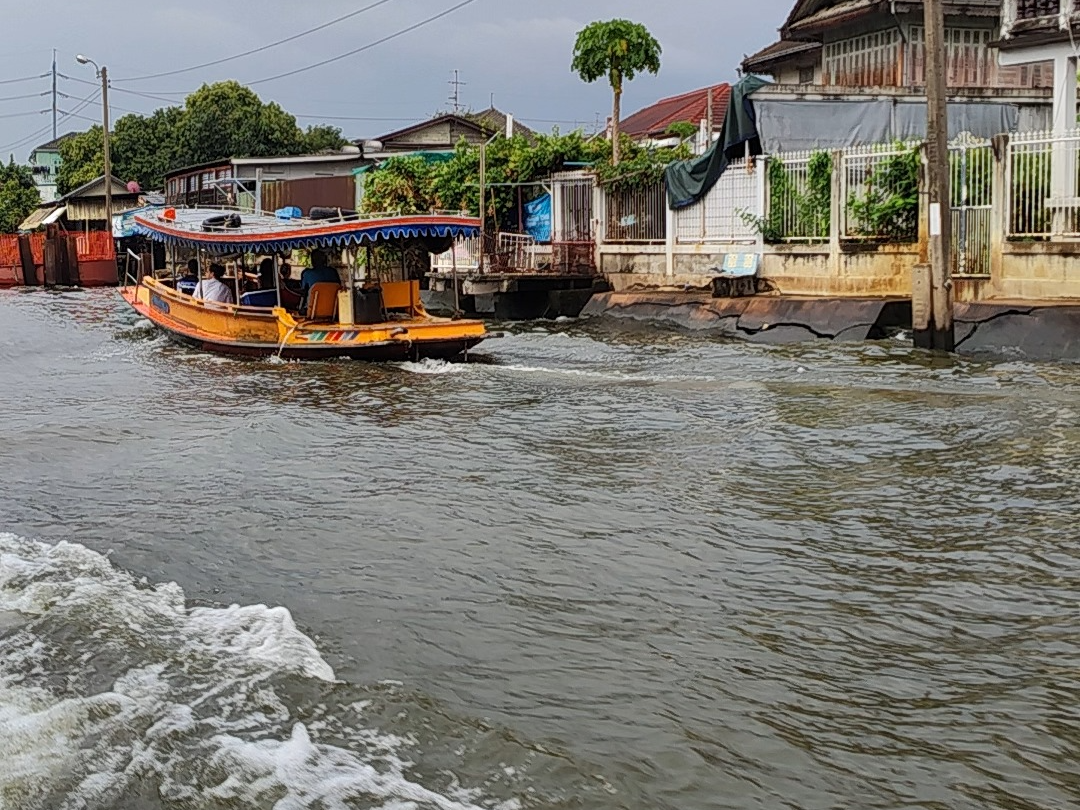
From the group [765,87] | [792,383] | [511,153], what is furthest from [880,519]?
[511,153]

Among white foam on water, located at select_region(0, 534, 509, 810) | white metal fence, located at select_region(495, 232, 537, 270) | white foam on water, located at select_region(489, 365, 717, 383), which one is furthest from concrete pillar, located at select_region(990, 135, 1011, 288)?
white foam on water, located at select_region(0, 534, 509, 810)

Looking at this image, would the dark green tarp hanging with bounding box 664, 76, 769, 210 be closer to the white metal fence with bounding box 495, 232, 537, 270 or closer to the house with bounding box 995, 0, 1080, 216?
the white metal fence with bounding box 495, 232, 537, 270

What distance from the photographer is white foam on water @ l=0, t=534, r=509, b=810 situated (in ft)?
14.5

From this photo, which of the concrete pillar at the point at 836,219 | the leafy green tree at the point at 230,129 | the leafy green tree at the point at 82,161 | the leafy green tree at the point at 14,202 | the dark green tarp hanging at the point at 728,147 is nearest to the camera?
the concrete pillar at the point at 836,219

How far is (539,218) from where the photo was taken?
90.8ft

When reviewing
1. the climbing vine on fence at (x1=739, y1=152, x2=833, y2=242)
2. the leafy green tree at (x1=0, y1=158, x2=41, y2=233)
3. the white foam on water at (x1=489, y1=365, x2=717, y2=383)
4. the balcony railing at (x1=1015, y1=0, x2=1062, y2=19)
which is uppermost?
the leafy green tree at (x1=0, y1=158, x2=41, y2=233)

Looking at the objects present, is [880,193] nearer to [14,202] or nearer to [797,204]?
[797,204]

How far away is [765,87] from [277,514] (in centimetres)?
1637

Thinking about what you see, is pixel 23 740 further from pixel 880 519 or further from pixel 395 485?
pixel 880 519

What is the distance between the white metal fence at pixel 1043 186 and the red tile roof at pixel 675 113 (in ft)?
61.2

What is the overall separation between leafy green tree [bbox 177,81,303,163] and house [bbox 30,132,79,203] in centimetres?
3284

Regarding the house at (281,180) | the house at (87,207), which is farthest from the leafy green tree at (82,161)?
the house at (281,180)

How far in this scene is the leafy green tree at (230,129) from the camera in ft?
183

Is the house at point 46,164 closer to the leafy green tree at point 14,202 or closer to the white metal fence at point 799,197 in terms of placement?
the leafy green tree at point 14,202
